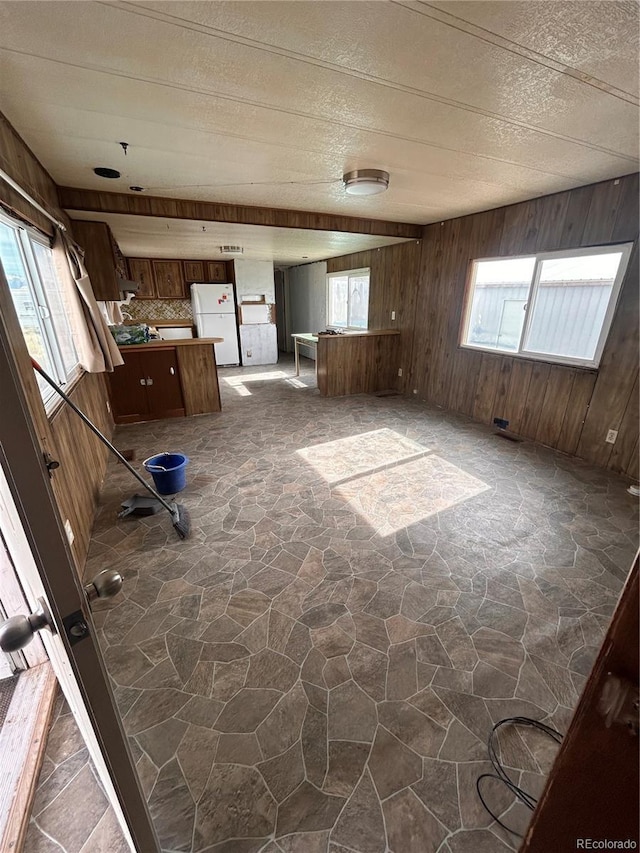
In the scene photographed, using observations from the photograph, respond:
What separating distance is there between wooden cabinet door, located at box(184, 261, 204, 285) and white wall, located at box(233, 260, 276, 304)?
0.93 meters

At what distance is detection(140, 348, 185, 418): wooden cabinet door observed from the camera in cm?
442

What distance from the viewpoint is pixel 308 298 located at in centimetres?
893

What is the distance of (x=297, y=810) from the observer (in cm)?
111

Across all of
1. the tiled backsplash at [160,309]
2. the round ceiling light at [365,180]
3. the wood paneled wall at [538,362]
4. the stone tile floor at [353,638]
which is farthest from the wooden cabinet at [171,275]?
the stone tile floor at [353,638]

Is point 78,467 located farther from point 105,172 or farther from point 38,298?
point 105,172

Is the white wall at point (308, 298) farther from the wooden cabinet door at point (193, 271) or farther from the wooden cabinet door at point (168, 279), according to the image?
the wooden cabinet door at point (168, 279)

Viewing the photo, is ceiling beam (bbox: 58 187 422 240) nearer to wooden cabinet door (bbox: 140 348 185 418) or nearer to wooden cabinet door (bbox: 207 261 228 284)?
wooden cabinet door (bbox: 140 348 185 418)

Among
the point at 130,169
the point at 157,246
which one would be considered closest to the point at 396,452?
the point at 130,169

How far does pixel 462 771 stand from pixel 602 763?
40.8 inches

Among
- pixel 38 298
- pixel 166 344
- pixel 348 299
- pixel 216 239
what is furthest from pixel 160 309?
pixel 38 298

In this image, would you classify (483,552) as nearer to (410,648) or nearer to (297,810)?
(410,648)

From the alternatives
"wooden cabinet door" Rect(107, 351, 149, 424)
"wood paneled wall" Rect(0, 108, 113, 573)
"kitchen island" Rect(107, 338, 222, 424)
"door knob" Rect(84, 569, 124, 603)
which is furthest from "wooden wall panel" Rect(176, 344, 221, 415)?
"door knob" Rect(84, 569, 124, 603)

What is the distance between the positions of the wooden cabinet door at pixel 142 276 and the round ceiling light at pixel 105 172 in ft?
16.5

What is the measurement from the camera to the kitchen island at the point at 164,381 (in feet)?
14.2
